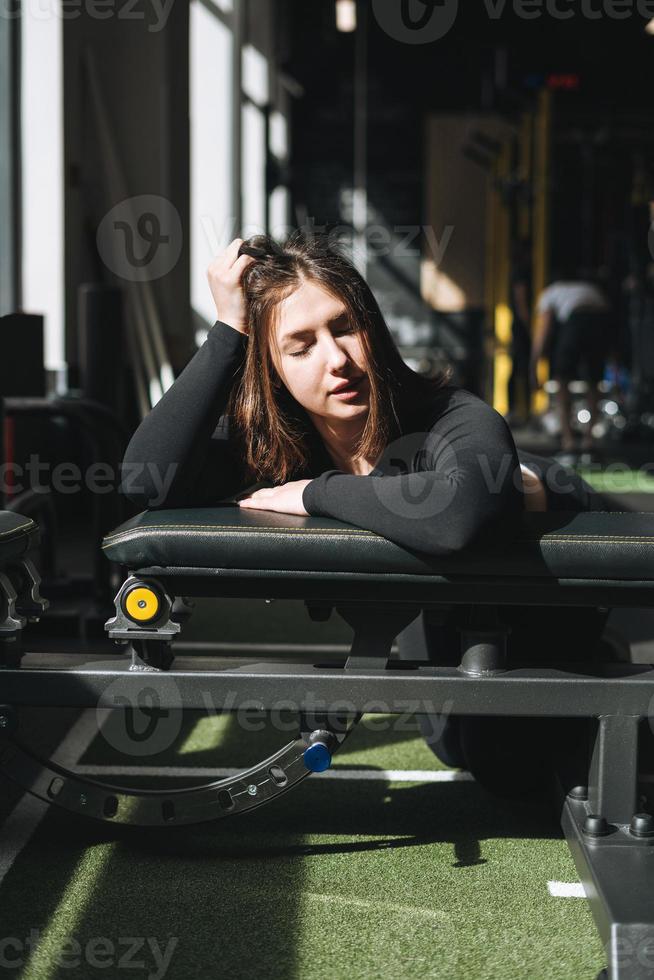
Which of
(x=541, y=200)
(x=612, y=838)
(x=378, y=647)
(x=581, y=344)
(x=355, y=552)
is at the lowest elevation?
(x=612, y=838)

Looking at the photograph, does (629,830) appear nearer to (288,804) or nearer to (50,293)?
(288,804)

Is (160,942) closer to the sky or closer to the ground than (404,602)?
closer to the ground

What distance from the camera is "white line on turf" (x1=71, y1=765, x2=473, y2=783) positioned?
2084 millimetres

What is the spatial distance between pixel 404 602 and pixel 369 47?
12.4 meters

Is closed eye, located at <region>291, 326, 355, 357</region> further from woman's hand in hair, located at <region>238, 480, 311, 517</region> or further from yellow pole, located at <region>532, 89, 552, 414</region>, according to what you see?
yellow pole, located at <region>532, 89, 552, 414</region>

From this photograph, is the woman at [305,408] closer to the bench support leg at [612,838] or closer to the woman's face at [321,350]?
the woman's face at [321,350]

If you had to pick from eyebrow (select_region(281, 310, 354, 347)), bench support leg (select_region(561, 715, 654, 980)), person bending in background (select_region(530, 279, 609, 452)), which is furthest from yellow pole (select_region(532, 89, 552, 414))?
bench support leg (select_region(561, 715, 654, 980))

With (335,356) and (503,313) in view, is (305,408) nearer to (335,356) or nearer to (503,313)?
(335,356)

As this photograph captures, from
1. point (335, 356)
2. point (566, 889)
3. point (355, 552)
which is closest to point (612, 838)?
point (566, 889)

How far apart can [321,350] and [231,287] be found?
7.1 inches

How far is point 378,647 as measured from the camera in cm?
160

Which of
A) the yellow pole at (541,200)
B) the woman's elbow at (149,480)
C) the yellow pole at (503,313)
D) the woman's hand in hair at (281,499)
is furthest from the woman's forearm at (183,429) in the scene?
the yellow pole at (503,313)

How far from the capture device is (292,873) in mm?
1674

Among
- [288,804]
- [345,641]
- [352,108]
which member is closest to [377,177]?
[352,108]
